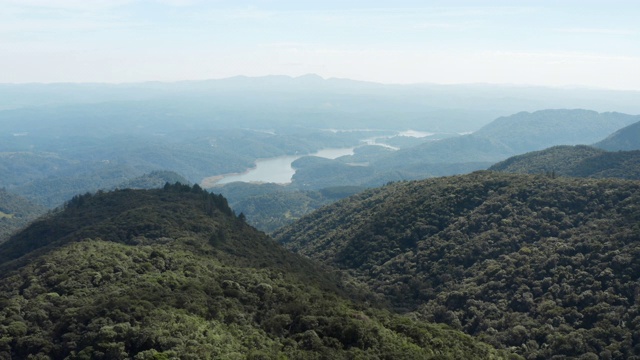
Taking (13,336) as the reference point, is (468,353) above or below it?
below

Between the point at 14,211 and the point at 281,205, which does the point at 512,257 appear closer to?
the point at 281,205

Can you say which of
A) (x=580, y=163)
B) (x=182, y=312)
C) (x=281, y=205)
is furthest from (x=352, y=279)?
(x=281, y=205)

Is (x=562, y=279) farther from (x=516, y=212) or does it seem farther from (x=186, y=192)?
(x=186, y=192)

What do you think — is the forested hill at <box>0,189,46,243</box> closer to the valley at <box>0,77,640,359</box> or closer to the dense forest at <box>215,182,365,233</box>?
the dense forest at <box>215,182,365,233</box>

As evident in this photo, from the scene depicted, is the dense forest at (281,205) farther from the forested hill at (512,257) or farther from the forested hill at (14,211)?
the forested hill at (512,257)

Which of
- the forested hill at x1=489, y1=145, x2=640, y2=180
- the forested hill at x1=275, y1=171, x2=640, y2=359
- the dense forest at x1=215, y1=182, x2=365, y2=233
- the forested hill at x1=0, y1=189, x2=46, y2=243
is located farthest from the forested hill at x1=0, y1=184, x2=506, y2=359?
the forested hill at x1=0, y1=189, x2=46, y2=243

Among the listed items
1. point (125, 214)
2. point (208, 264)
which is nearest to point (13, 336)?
point (208, 264)

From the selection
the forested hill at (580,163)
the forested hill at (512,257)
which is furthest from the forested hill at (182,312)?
the forested hill at (580,163)
